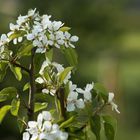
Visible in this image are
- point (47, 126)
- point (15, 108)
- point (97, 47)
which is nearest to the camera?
point (47, 126)

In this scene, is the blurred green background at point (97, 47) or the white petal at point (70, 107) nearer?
the white petal at point (70, 107)

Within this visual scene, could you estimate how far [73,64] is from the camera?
1.02 m

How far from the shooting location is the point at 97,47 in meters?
6.84

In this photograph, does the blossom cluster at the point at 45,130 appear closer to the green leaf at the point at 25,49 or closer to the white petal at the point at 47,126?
the white petal at the point at 47,126

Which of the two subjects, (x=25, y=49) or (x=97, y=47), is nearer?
(x=25, y=49)

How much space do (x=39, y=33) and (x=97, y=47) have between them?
19.4 ft

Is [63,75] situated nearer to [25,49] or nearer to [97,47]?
[25,49]

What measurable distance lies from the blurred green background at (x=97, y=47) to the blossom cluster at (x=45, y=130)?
355 centimetres

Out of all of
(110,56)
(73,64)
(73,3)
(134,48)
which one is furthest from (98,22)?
(73,64)

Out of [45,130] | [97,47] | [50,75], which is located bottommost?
[45,130]

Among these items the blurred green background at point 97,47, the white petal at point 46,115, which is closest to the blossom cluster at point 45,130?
the white petal at point 46,115

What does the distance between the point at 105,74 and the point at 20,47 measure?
216 inches

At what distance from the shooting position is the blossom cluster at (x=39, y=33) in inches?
37.7

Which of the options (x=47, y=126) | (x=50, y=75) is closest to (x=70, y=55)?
(x=50, y=75)
